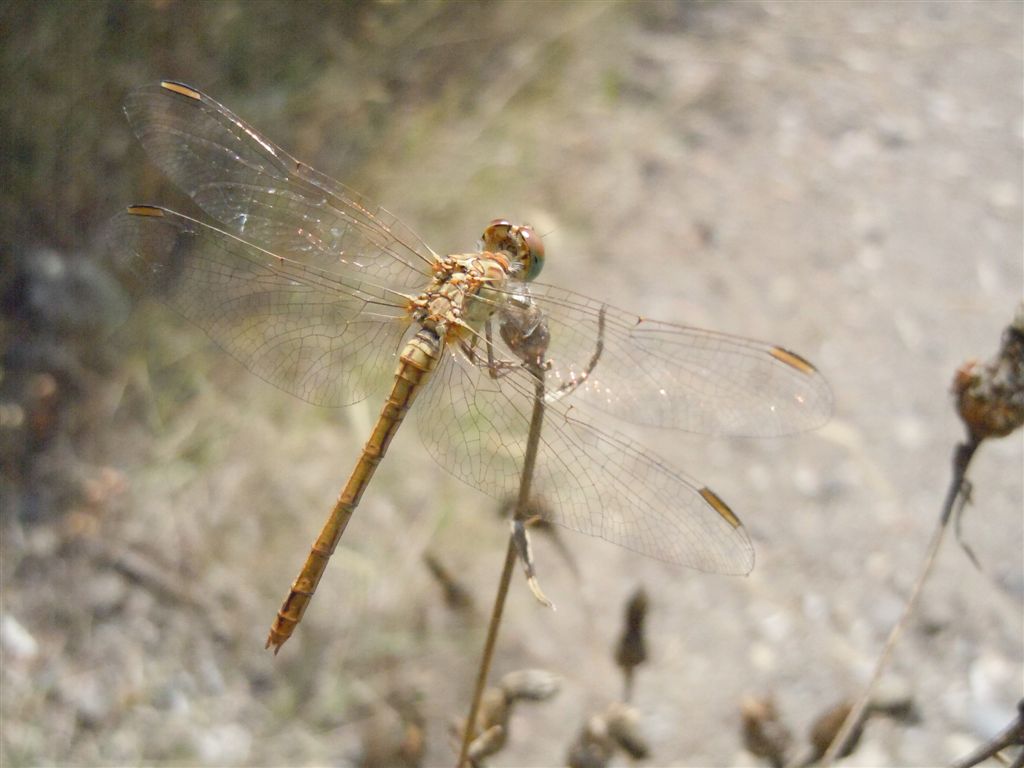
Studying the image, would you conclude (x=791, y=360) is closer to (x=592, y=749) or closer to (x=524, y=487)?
(x=524, y=487)

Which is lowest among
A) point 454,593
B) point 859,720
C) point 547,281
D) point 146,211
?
point 859,720

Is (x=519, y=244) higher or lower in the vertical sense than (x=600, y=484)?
higher

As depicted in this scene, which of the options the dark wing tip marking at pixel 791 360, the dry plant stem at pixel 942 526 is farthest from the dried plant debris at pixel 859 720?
the dark wing tip marking at pixel 791 360

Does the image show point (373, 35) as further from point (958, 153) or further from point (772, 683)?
point (772, 683)

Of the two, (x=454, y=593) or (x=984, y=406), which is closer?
(x=984, y=406)

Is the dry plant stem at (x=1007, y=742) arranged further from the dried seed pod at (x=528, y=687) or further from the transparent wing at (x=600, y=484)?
the dried seed pod at (x=528, y=687)

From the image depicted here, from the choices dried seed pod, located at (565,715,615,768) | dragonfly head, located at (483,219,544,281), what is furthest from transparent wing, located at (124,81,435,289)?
dried seed pod, located at (565,715,615,768)

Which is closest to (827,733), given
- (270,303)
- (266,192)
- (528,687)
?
(528,687)
